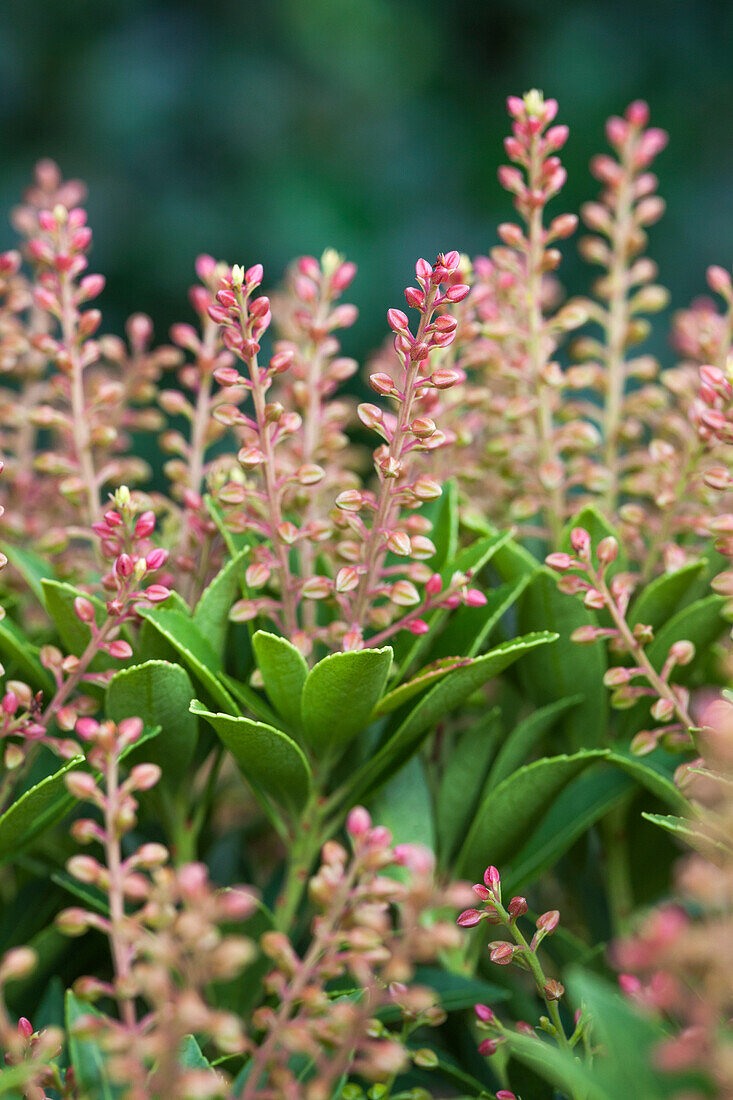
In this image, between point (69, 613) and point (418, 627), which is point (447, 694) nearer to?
point (418, 627)

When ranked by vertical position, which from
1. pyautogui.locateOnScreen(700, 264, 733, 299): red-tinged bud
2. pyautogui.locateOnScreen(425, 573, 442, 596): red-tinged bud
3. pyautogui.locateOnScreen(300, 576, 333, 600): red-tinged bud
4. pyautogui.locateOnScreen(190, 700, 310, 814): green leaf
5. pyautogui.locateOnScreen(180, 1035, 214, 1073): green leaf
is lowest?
pyautogui.locateOnScreen(180, 1035, 214, 1073): green leaf

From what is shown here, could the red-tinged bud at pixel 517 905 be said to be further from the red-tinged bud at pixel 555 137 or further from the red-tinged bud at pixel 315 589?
the red-tinged bud at pixel 555 137

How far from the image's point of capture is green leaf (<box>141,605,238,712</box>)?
0.54m

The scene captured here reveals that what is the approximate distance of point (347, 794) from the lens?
622mm

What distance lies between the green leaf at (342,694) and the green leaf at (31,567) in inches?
6.7

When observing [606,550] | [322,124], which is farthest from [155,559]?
[322,124]

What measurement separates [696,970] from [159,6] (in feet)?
11.7

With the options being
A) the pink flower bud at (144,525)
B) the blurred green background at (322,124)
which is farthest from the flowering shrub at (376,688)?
the blurred green background at (322,124)

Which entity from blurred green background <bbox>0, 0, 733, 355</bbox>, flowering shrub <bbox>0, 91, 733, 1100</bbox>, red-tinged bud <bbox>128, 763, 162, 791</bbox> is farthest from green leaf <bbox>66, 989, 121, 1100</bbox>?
blurred green background <bbox>0, 0, 733, 355</bbox>

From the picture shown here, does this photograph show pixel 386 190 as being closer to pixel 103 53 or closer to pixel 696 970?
pixel 103 53

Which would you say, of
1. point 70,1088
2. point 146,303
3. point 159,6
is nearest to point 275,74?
point 159,6

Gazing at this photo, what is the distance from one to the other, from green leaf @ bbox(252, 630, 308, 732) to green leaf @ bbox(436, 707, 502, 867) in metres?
0.12

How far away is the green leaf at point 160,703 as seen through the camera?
21.5 inches

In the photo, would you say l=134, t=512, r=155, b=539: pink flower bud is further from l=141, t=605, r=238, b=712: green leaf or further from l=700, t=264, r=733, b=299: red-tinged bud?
l=700, t=264, r=733, b=299: red-tinged bud
